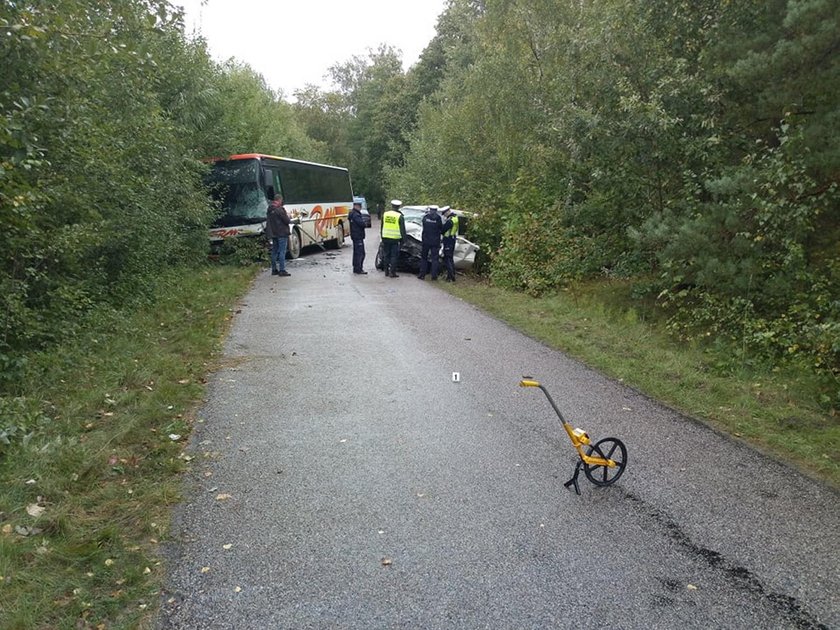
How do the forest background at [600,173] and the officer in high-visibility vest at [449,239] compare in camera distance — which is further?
the officer in high-visibility vest at [449,239]

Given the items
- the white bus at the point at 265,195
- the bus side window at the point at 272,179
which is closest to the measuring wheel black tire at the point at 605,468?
the white bus at the point at 265,195

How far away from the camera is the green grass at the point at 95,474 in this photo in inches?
123

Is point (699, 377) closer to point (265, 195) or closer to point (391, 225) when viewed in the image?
point (391, 225)

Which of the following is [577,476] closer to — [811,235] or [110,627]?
[110,627]

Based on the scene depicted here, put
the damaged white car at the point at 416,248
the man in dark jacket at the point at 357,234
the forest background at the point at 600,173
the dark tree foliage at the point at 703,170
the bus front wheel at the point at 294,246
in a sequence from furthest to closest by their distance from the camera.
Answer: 1. the bus front wheel at the point at 294,246
2. the man in dark jacket at the point at 357,234
3. the damaged white car at the point at 416,248
4. the dark tree foliage at the point at 703,170
5. the forest background at the point at 600,173

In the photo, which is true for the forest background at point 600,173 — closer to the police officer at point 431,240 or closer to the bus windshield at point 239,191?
the police officer at point 431,240

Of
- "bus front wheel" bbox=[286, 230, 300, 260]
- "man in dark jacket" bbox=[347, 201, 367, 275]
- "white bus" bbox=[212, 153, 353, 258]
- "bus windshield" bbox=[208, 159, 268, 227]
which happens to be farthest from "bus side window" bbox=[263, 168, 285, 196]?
"man in dark jacket" bbox=[347, 201, 367, 275]

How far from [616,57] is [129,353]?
9017 mm

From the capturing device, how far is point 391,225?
52.4 ft

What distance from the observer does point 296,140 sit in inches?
1631

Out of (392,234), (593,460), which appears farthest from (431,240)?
(593,460)

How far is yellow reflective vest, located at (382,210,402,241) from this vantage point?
1589 cm

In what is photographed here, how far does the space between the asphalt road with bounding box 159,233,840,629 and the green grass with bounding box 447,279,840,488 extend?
30 cm

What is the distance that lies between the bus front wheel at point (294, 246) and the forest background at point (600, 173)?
14.6ft
